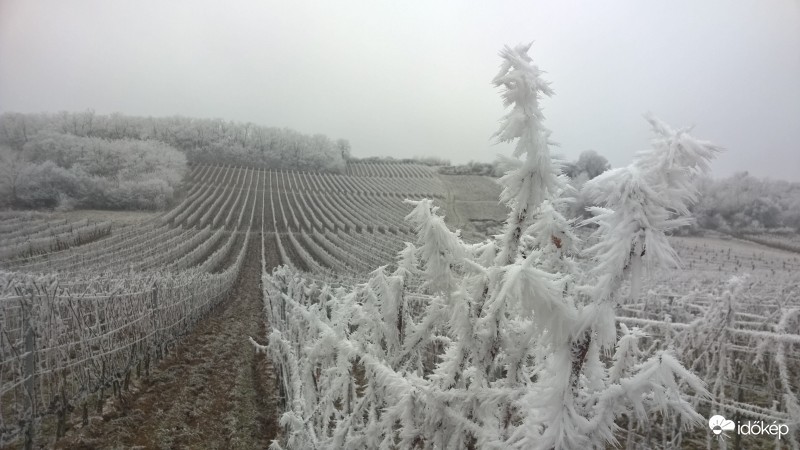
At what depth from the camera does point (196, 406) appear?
7.15 m

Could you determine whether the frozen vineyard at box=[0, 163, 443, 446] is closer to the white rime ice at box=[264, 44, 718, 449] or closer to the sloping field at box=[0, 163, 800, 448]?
the sloping field at box=[0, 163, 800, 448]

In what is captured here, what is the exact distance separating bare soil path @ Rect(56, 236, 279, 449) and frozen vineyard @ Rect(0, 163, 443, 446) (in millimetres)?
468

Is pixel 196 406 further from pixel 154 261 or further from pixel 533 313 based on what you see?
pixel 154 261

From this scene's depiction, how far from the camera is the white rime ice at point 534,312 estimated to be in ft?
4.66

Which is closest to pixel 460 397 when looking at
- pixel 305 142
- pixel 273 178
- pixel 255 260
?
pixel 255 260

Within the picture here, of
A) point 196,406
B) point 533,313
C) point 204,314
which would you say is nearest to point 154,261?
point 204,314

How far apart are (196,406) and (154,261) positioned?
61.7 ft

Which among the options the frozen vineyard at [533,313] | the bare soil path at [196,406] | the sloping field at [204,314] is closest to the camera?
the frozen vineyard at [533,313]

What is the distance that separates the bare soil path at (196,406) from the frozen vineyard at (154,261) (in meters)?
0.47

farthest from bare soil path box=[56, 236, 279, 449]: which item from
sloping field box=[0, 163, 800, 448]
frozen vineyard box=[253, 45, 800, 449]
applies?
frozen vineyard box=[253, 45, 800, 449]

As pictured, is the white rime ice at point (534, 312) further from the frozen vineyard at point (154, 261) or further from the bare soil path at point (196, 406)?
the frozen vineyard at point (154, 261)

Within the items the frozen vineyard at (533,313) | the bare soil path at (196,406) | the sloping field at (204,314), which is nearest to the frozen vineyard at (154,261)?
the sloping field at (204,314)

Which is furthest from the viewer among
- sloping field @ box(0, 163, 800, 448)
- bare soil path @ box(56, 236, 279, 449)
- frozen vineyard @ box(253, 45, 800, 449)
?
bare soil path @ box(56, 236, 279, 449)

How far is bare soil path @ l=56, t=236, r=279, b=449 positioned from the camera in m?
5.97
